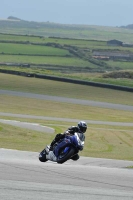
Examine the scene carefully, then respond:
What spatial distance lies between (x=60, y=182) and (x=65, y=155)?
3.01 meters

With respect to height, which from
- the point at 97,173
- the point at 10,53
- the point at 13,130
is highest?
the point at 97,173

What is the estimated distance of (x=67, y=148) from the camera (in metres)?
18.2

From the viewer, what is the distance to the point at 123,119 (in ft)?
163

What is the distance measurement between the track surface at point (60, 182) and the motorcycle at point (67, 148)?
0.81ft

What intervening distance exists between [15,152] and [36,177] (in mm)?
6672

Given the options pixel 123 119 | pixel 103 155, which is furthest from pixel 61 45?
pixel 103 155

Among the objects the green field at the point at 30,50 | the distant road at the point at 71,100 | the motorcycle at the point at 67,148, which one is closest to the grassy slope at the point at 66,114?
the distant road at the point at 71,100

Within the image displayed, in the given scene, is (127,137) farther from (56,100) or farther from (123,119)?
(56,100)

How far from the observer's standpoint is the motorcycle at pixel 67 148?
17984 millimetres

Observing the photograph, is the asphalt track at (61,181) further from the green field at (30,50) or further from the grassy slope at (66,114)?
the green field at (30,50)

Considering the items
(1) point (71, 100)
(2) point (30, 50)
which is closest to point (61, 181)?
(1) point (71, 100)

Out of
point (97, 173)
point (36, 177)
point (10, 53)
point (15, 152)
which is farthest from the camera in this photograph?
point (10, 53)

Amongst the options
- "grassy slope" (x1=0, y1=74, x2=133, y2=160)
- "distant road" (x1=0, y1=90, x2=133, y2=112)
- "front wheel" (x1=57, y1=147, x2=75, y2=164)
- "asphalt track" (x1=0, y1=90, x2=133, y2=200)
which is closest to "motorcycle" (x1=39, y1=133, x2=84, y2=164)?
"front wheel" (x1=57, y1=147, x2=75, y2=164)

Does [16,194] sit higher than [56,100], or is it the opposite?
[16,194]
